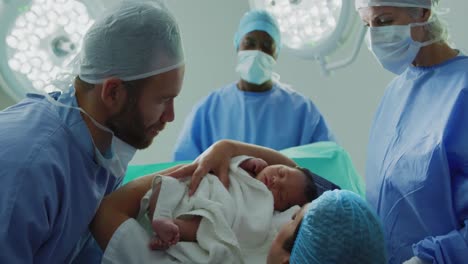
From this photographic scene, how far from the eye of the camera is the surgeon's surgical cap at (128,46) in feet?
3.67

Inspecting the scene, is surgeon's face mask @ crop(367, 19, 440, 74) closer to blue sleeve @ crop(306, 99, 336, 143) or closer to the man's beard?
blue sleeve @ crop(306, 99, 336, 143)

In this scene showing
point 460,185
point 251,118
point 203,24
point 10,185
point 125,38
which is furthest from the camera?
point 203,24

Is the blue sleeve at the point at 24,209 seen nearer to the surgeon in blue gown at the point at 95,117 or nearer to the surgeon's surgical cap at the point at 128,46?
the surgeon in blue gown at the point at 95,117

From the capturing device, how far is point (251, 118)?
7.47 ft

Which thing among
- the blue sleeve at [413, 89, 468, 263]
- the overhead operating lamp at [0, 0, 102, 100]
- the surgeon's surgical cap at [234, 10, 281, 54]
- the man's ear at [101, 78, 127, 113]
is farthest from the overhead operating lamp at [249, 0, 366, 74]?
the man's ear at [101, 78, 127, 113]

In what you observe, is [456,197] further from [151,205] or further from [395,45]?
[151,205]

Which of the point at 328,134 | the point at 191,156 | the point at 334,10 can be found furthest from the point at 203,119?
the point at 334,10

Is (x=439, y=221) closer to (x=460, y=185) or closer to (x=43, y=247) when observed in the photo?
(x=460, y=185)

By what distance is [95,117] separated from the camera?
3.78ft

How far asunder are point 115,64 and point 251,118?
48.1 inches

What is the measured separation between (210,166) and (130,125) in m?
0.31

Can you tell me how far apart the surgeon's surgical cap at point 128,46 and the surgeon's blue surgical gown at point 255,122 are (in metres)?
1.13

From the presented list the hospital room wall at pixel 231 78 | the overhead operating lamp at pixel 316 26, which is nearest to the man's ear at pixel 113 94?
the overhead operating lamp at pixel 316 26

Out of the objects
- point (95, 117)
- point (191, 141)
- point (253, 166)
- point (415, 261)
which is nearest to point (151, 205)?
point (95, 117)
